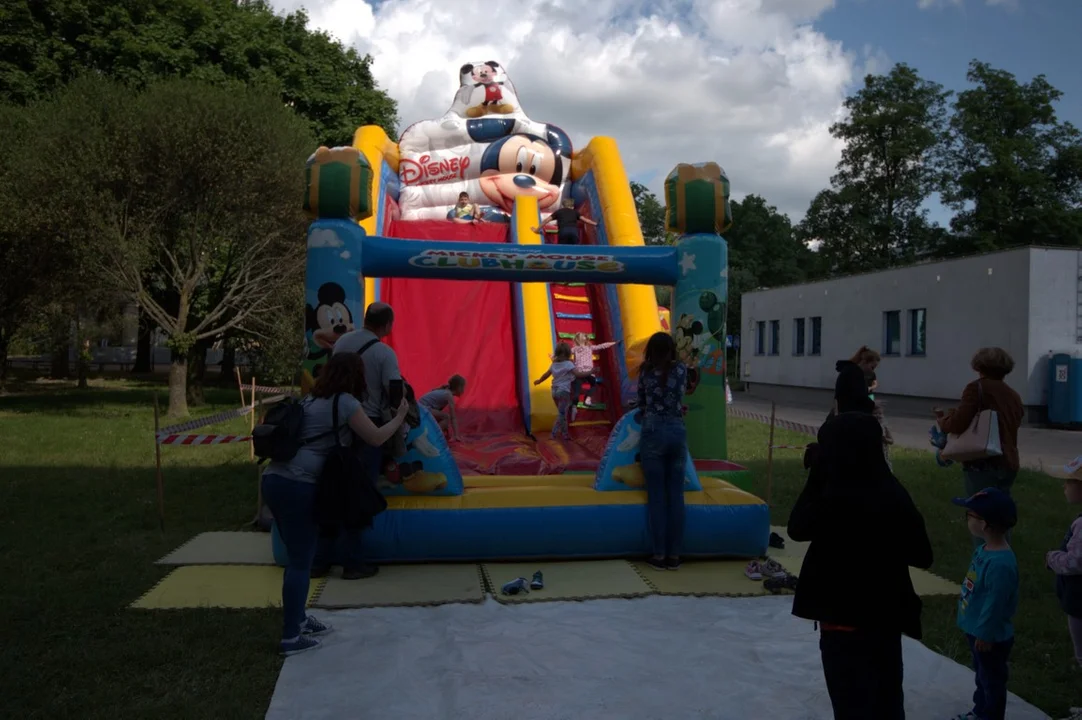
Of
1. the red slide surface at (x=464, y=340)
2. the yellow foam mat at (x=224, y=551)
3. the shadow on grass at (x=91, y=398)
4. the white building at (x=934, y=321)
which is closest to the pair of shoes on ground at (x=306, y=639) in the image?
the yellow foam mat at (x=224, y=551)

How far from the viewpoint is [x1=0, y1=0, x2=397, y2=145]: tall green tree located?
20.4 metres

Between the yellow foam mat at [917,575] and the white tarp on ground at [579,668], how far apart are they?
0.90 meters

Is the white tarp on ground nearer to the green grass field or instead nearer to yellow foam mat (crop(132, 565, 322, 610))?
the green grass field

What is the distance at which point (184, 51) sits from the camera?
2106 centimetres

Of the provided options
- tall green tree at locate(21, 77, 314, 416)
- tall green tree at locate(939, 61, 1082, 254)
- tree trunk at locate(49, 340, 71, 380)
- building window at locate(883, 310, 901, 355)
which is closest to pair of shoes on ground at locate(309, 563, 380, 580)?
tall green tree at locate(21, 77, 314, 416)

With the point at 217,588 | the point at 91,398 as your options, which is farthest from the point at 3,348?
the point at 217,588

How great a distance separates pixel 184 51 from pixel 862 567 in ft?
72.6

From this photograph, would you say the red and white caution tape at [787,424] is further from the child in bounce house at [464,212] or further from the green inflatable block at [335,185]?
the child in bounce house at [464,212]

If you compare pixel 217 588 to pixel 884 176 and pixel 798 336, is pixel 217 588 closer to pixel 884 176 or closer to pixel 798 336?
pixel 798 336

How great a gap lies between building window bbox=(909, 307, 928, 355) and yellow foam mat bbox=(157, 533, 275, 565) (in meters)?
18.4

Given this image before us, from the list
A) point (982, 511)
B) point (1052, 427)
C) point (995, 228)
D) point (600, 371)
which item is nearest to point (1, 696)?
point (982, 511)

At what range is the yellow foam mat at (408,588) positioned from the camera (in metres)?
5.04

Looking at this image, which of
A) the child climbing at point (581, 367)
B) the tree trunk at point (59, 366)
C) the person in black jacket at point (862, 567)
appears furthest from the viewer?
the tree trunk at point (59, 366)

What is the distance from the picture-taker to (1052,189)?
3297cm
